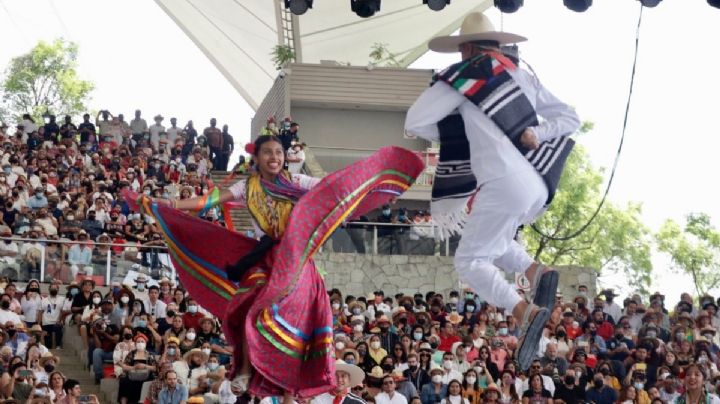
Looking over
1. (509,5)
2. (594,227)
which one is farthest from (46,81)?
(509,5)

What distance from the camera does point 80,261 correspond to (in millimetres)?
17453

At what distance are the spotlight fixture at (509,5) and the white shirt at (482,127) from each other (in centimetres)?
392

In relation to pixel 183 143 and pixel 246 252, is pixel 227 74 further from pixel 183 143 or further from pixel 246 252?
pixel 246 252

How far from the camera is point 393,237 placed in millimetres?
20938

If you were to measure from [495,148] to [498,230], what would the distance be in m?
0.46

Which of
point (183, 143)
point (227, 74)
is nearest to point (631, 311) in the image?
point (183, 143)

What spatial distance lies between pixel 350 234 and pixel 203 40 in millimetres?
16495

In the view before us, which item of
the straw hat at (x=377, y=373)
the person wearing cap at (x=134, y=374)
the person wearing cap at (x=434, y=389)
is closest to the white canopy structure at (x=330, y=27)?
the person wearing cap at (x=434, y=389)

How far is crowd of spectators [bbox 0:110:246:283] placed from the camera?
17406 mm

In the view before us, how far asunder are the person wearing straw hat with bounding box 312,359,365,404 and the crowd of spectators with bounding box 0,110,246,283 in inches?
237

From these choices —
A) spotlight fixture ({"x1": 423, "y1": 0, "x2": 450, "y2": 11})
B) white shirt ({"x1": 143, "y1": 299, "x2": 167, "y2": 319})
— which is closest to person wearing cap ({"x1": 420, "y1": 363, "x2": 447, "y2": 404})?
→ white shirt ({"x1": 143, "y1": 299, "x2": 167, "y2": 319})

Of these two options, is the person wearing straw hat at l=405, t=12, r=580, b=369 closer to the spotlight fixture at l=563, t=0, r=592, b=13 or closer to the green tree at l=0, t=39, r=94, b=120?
the spotlight fixture at l=563, t=0, r=592, b=13

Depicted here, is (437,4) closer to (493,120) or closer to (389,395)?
(389,395)

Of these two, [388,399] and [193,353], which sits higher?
[193,353]
